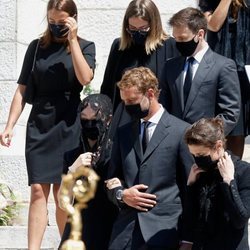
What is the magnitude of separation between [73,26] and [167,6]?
9.00 ft

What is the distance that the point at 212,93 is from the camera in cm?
684

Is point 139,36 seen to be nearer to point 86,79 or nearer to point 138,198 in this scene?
point 86,79

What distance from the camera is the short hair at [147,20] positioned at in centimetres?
707

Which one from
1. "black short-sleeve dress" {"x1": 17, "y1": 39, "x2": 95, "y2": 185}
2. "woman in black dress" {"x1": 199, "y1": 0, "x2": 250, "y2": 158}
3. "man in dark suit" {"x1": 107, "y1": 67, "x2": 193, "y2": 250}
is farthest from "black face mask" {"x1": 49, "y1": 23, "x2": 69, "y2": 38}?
"man in dark suit" {"x1": 107, "y1": 67, "x2": 193, "y2": 250}

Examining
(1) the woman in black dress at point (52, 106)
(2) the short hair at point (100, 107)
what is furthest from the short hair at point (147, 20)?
(2) the short hair at point (100, 107)

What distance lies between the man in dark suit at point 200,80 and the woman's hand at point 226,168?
0.87 metres

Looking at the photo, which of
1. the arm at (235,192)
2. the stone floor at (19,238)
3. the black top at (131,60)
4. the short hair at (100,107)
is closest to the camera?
the arm at (235,192)

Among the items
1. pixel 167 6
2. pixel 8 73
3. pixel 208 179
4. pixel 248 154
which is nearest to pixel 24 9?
pixel 8 73

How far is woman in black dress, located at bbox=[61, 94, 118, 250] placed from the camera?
6445 mm

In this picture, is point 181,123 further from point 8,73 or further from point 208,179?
point 8,73

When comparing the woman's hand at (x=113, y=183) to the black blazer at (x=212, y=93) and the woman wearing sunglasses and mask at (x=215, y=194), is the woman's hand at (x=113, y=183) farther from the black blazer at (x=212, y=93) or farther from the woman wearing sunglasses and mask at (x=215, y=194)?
the black blazer at (x=212, y=93)

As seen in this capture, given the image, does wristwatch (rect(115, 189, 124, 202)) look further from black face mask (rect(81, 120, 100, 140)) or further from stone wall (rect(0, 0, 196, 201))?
stone wall (rect(0, 0, 196, 201))

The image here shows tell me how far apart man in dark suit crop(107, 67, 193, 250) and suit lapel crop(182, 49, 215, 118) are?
1.48ft

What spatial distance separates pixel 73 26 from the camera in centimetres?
729
